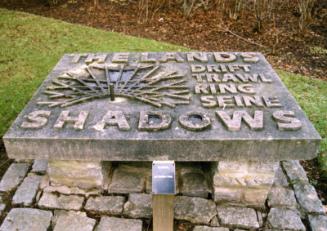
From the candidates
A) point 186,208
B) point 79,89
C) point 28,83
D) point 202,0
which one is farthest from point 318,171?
point 202,0

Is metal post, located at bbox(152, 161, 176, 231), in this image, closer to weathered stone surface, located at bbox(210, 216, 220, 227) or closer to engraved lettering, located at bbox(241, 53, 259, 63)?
weathered stone surface, located at bbox(210, 216, 220, 227)

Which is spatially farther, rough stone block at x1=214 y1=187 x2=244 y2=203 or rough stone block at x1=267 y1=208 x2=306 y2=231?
rough stone block at x1=214 y1=187 x2=244 y2=203

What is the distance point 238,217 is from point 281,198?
16.2 inches

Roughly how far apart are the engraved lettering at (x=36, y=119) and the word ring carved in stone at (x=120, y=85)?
0.42ft

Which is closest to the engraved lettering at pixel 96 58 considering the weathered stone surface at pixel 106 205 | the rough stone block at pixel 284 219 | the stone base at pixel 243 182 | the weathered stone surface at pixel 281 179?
the weathered stone surface at pixel 106 205

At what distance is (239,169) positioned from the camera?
255 centimetres

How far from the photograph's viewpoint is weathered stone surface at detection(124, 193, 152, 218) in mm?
2596

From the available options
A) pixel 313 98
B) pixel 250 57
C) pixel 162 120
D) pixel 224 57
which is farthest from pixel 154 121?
pixel 313 98

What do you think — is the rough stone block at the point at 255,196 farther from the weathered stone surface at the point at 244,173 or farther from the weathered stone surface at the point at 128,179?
the weathered stone surface at the point at 128,179

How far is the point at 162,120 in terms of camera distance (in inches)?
95.6

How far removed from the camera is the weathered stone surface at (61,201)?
2.64 m

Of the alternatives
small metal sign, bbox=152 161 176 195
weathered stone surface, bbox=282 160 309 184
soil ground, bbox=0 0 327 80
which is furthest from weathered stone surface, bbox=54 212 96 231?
soil ground, bbox=0 0 327 80

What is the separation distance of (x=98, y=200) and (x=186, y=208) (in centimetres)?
67

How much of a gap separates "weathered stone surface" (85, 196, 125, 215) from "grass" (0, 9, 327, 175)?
149 cm
